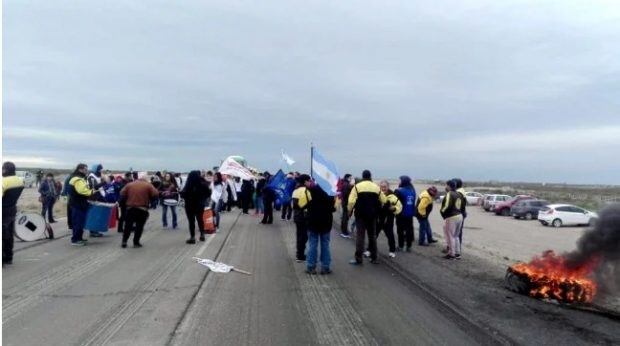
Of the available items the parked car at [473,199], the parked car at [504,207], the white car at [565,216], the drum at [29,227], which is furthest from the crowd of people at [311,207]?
the parked car at [473,199]

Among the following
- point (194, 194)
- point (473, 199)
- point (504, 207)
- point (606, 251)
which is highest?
point (194, 194)

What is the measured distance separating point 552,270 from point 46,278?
8.82m

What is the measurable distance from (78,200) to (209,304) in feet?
25.7

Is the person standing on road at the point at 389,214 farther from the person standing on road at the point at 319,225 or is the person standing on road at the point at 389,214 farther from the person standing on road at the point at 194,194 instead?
the person standing on road at the point at 194,194

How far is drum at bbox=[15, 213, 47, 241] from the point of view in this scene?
1368 centimetres

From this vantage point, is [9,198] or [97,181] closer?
[9,198]

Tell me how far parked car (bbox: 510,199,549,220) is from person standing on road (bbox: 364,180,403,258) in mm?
31545

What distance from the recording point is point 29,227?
1384cm

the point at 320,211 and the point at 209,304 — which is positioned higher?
the point at 320,211

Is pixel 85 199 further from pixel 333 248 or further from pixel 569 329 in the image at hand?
pixel 569 329

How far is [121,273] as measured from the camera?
32.0ft

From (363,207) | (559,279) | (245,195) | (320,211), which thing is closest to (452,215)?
(363,207)

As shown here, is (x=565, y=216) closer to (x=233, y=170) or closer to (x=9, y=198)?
(x=233, y=170)

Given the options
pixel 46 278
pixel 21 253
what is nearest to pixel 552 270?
pixel 46 278
